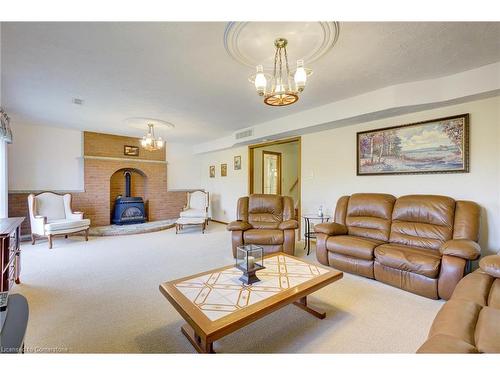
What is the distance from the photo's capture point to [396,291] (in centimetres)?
239

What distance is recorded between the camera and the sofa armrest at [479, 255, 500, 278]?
1650 mm

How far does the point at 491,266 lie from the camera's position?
66.2 inches

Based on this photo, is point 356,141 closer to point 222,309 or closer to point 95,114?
point 222,309

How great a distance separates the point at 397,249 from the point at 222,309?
6.80ft

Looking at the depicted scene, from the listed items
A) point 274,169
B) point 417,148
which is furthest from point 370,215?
point 274,169

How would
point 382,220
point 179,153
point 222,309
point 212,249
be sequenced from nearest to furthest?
1. point 222,309
2. point 382,220
3. point 212,249
4. point 179,153

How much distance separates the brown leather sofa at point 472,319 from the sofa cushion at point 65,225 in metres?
5.22

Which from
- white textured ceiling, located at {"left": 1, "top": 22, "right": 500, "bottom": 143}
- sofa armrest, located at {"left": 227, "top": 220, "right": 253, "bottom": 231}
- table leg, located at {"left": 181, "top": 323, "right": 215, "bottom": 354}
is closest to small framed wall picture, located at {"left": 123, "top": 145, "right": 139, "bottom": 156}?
white textured ceiling, located at {"left": 1, "top": 22, "right": 500, "bottom": 143}

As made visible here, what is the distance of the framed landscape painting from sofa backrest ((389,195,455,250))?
0.50 metres

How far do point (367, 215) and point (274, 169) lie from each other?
383cm

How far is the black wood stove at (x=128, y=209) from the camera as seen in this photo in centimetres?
582

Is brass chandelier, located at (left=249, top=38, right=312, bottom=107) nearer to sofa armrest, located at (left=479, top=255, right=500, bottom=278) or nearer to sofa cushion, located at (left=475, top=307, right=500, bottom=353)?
sofa cushion, located at (left=475, top=307, right=500, bottom=353)

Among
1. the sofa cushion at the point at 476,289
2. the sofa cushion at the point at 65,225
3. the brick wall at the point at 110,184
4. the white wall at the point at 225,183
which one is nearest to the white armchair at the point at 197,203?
the white wall at the point at 225,183
